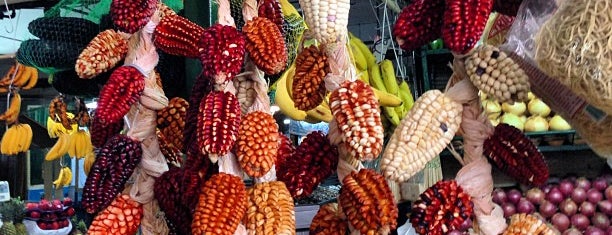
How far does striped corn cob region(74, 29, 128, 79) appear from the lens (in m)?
1.31

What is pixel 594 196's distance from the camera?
3.25 m

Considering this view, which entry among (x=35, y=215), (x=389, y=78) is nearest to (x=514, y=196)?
(x=389, y=78)

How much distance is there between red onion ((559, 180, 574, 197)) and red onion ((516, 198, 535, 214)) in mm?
172

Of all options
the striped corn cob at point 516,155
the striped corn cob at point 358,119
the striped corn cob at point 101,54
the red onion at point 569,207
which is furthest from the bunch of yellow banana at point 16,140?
the striped corn cob at point 516,155

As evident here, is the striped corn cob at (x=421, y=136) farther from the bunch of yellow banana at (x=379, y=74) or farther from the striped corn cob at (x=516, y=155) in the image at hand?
the bunch of yellow banana at (x=379, y=74)

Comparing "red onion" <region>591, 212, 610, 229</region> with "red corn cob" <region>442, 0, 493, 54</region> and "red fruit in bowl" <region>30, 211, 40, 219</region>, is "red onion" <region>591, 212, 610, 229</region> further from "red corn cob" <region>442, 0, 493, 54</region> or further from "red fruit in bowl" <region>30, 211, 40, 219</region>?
"red fruit in bowl" <region>30, 211, 40, 219</region>

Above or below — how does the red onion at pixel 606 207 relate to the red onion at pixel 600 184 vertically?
below

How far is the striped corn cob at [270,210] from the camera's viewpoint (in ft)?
3.77

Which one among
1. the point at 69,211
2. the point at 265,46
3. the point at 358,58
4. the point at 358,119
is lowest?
the point at 69,211

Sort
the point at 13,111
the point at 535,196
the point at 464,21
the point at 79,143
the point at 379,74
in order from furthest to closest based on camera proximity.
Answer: the point at 13,111 → the point at 79,143 → the point at 535,196 → the point at 379,74 → the point at 464,21

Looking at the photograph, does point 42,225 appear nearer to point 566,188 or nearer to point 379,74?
point 379,74

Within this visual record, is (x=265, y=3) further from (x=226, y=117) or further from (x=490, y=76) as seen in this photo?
(x=490, y=76)

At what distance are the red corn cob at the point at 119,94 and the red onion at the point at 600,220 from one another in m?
2.65

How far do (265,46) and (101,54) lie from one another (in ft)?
1.24
